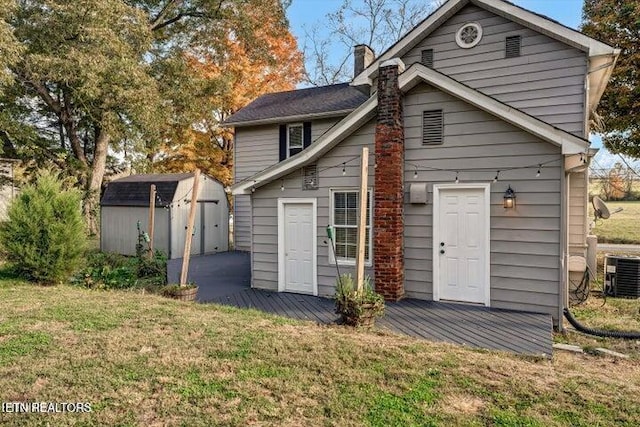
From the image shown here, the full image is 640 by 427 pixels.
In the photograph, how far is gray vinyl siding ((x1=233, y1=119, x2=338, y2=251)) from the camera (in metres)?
14.5

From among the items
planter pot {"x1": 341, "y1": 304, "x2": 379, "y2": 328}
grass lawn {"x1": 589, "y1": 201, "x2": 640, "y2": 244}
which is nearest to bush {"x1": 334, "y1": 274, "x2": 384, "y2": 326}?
planter pot {"x1": 341, "y1": 304, "x2": 379, "y2": 328}

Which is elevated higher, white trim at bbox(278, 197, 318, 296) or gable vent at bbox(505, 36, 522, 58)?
gable vent at bbox(505, 36, 522, 58)

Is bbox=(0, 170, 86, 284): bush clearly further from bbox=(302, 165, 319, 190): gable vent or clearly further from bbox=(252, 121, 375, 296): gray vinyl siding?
bbox=(302, 165, 319, 190): gable vent

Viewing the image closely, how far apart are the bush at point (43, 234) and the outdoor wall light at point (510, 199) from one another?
858 cm

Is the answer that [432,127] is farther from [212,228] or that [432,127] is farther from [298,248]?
[212,228]

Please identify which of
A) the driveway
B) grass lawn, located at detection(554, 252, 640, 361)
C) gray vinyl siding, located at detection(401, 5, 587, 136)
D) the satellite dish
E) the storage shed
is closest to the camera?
grass lawn, located at detection(554, 252, 640, 361)

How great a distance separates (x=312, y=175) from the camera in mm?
8227

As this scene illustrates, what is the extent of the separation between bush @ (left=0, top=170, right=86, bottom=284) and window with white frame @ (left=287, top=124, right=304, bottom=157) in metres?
7.01

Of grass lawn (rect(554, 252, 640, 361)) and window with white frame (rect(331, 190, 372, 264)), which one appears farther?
window with white frame (rect(331, 190, 372, 264))

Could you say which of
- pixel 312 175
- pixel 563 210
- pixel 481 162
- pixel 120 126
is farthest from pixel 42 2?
pixel 563 210

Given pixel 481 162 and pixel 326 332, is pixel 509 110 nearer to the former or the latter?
pixel 481 162

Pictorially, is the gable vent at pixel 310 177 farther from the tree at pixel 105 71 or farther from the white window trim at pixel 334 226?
the tree at pixel 105 71

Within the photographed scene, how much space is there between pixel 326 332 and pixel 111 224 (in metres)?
12.1

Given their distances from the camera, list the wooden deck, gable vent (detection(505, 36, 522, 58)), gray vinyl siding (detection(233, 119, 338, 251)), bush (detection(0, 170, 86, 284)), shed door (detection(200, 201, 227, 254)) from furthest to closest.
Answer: shed door (detection(200, 201, 227, 254)) → gray vinyl siding (detection(233, 119, 338, 251)) → bush (detection(0, 170, 86, 284)) → gable vent (detection(505, 36, 522, 58)) → the wooden deck
